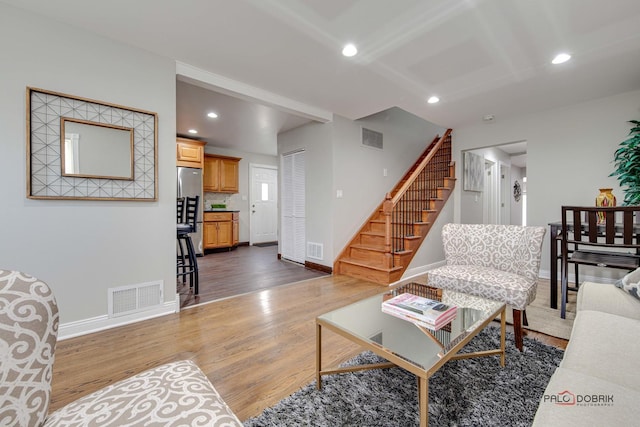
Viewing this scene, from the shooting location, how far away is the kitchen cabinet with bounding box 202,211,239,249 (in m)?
5.84

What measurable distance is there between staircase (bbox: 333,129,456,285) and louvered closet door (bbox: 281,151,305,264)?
95 centimetres

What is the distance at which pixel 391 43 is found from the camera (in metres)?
2.25

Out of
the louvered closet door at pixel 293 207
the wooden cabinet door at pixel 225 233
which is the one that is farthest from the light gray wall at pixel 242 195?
the louvered closet door at pixel 293 207

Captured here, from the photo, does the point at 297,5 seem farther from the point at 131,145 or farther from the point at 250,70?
the point at 131,145

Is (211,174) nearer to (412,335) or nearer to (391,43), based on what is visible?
(391,43)

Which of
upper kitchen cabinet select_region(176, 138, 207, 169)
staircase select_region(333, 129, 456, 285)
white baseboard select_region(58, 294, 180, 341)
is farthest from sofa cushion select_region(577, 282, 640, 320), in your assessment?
upper kitchen cabinet select_region(176, 138, 207, 169)

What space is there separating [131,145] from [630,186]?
17.2ft

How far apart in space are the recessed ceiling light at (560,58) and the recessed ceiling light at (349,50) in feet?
5.98

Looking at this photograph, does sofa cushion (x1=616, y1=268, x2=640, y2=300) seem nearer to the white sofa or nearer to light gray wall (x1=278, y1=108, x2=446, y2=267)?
the white sofa

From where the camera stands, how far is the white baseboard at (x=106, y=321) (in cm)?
204

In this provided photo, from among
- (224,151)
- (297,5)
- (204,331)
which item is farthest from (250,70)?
(224,151)

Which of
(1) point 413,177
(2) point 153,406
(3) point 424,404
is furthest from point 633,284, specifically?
(1) point 413,177

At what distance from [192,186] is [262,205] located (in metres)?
2.10

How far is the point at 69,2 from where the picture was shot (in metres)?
1.83
